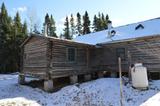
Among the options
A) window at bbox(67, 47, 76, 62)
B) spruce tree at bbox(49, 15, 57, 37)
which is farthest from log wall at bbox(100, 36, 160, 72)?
spruce tree at bbox(49, 15, 57, 37)

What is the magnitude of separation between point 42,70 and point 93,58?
6821 mm

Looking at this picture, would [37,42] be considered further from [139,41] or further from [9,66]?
[9,66]

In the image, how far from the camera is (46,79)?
1766 centimetres

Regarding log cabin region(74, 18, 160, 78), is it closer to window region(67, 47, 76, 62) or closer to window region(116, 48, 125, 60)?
window region(116, 48, 125, 60)

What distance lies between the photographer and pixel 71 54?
794 inches

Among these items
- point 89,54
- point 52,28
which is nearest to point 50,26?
point 52,28

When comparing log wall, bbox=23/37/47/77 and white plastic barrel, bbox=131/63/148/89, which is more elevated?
log wall, bbox=23/37/47/77

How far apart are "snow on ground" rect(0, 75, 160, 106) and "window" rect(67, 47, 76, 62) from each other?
312cm

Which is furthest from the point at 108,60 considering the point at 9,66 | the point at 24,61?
the point at 9,66

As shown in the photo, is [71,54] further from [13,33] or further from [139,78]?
[13,33]

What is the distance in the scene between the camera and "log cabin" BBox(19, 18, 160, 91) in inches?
724

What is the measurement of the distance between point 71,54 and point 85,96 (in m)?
5.94

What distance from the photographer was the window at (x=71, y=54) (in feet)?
65.0

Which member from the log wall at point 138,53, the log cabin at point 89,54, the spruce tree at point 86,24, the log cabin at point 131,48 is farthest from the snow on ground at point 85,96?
the spruce tree at point 86,24
